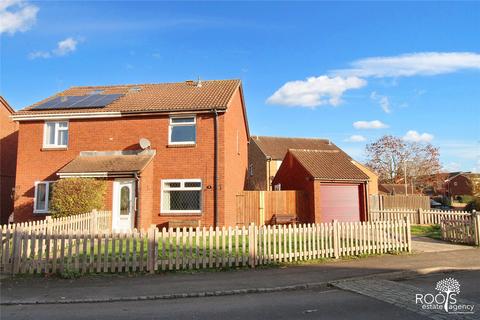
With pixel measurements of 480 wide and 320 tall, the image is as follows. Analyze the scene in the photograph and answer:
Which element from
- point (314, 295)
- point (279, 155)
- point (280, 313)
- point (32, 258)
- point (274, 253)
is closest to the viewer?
point (280, 313)

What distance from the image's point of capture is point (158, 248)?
10.3m

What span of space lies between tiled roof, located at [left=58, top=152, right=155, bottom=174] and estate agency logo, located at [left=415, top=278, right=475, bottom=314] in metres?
12.2

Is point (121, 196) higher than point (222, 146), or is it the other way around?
point (222, 146)

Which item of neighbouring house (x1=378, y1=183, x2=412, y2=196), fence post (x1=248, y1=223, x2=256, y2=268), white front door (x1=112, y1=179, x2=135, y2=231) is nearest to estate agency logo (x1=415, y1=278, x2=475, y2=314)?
fence post (x1=248, y1=223, x2=256, y2=268)

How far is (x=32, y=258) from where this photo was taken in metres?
9.23

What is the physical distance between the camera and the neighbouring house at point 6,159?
22344 millimetres

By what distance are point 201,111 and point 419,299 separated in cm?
1315

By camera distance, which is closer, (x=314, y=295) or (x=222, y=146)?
(x=314, y=295)

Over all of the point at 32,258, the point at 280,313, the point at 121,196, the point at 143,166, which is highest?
the point at 143,166

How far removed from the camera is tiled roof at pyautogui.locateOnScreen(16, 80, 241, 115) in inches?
738

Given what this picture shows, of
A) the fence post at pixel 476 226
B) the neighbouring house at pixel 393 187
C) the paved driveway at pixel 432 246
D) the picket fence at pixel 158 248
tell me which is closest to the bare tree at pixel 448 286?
the picket fence at pixel 158 248

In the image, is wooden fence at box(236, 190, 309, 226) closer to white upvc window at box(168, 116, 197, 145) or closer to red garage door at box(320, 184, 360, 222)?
red garage door at box(320, 184, 360, 222)

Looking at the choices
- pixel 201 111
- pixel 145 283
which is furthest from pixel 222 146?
pixel 145 283

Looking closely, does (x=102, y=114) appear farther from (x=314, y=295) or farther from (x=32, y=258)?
(x=314, y=295)
